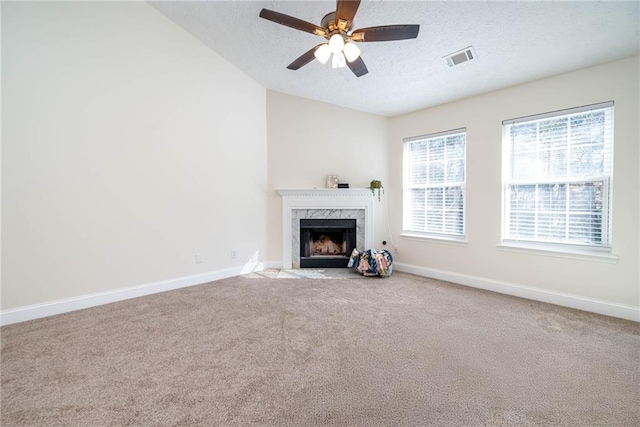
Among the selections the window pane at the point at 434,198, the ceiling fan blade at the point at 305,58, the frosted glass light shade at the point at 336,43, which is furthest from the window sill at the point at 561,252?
the ceiling fan blade at the point at 305,58

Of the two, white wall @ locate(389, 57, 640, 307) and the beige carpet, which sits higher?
white wall @ locate(389, 57, 640, 307)

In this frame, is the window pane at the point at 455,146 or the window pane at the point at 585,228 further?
the window pane at the point at 455,146

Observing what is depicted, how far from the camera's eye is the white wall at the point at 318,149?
4.43 m

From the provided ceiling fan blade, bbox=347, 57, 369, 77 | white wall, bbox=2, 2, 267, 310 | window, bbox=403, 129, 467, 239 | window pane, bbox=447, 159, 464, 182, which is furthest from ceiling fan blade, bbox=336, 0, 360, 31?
window pane, bbox=447, 159, 464, 182

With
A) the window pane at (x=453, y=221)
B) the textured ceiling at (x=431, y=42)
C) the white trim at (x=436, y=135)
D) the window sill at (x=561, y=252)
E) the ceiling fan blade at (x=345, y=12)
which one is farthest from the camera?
the window pane at (x=453, y=221)

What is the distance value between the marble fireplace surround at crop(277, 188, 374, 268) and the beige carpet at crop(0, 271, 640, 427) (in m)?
1.55

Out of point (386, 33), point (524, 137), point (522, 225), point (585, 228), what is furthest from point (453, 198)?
point (386, 33)

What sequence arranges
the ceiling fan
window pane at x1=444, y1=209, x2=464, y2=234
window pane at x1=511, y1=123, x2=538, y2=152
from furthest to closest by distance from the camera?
window pane at x1=444, y1=209, x2=464, y2=234, window pane at x1=511, y1=123, x2=538, y2=152, the ceiling fan

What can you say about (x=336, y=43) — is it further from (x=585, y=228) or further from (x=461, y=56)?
(x=585, y=228)

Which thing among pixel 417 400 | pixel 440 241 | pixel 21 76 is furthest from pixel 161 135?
Result: pixel 440 241

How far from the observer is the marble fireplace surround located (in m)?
4.47

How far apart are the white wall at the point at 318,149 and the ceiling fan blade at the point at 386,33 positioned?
7.83 ft

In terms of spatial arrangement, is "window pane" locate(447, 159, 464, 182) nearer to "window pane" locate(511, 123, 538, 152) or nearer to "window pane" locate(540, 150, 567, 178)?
"window pane" locate(511, 123, 538, 152)

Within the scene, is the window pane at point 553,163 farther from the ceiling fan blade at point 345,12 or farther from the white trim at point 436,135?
the ceiling fan blade at point 345,12
